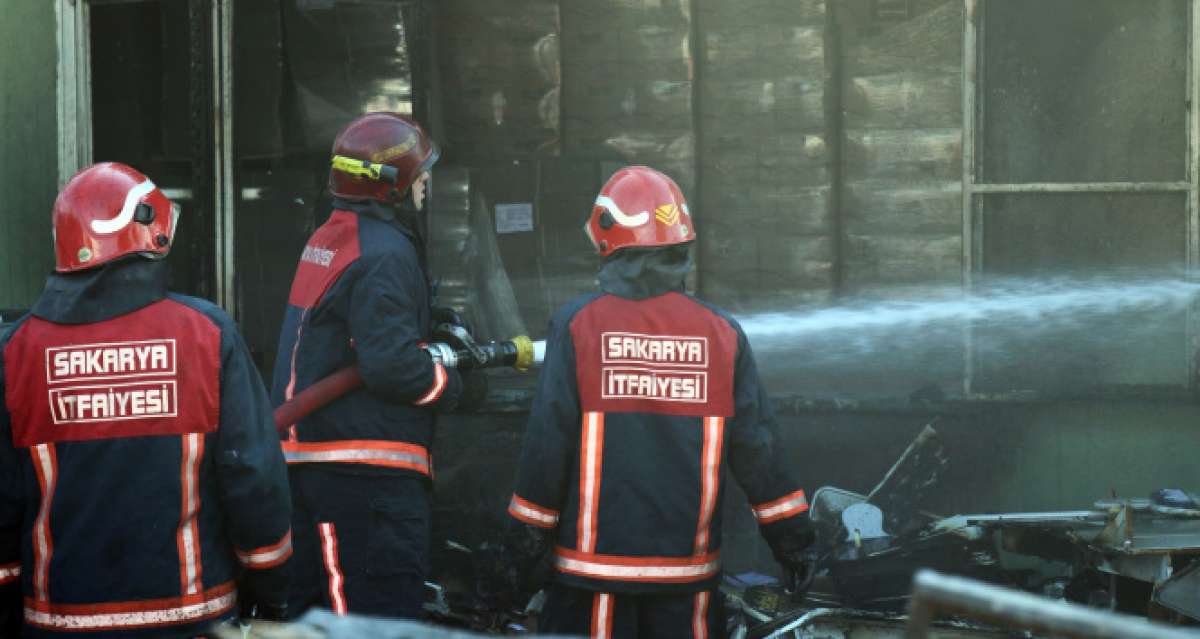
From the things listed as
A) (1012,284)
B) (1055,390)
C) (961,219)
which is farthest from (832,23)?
(1055,390)

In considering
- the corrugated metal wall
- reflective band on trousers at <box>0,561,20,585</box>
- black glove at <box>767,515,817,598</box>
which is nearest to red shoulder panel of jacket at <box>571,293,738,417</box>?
black glove at <box>767,515,817,598</box>

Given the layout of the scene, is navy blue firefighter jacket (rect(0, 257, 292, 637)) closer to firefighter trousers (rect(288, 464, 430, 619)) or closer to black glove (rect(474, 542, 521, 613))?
firefighter trousers (rect(288, 464, 430, 619))

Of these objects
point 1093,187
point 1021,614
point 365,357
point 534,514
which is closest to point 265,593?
point 534,514

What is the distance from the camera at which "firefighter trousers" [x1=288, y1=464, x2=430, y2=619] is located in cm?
423

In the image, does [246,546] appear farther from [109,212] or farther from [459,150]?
[459,150]

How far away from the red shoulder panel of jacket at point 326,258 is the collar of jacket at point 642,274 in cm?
87

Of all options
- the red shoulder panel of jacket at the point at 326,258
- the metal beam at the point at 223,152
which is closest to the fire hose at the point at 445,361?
the red shoulder panel of jacket at the point at 326,258

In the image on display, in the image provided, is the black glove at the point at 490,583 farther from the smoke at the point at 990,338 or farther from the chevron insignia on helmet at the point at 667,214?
the chevron insignia on helmet at the point at 667,214

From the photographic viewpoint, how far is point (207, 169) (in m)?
6.61

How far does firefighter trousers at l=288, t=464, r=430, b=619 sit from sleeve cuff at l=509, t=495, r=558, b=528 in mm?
489

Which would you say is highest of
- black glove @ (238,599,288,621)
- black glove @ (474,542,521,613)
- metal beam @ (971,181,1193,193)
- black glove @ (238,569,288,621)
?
metal beam @ (971,181,1193,193)

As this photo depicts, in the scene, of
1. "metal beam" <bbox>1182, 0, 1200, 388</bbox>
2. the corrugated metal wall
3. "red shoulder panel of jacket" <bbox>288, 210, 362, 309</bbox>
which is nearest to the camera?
"red shoulder panel of jacket" <bbox>288, 210, 362, 309</bbox>

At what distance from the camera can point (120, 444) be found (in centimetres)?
321

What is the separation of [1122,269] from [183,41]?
4894 millimetres
